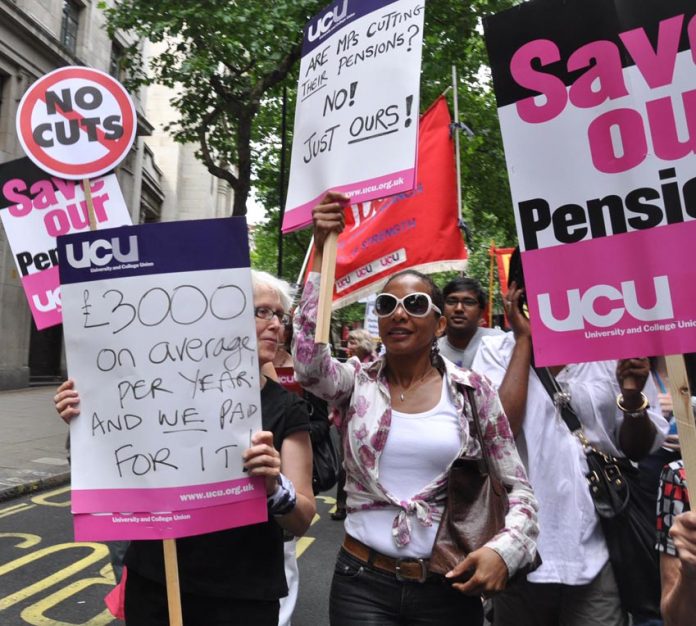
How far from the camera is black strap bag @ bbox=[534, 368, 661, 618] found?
89.6 inches

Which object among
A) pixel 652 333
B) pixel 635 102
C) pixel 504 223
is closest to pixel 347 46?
pixel 635 102

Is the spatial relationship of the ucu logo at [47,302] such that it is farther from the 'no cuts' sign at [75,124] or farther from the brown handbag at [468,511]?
the brown handbag at [468,511]

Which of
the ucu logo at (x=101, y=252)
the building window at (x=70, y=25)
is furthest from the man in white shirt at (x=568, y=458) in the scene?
the building window at (x=70, y=25)

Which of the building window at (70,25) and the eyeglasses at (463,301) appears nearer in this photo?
the eyeglasses at (463,301)

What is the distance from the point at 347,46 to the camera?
8.46ft

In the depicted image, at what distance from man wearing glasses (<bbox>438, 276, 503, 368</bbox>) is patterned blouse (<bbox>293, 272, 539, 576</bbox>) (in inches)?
77.4

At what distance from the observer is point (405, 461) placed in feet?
6.96

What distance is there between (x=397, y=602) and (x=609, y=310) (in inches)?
42.4

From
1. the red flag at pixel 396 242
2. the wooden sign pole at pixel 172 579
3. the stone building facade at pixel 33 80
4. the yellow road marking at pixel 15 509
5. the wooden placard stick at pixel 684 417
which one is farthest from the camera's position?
the stone building facade at pixel 33 80

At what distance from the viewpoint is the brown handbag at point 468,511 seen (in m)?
2.00

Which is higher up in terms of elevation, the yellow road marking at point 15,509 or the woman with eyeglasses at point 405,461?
the woman with eyeglasses at point 405,461

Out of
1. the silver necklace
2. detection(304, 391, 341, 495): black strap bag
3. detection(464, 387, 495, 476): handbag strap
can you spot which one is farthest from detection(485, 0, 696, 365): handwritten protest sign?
detection(304, 391, 341, 495): black strap bag

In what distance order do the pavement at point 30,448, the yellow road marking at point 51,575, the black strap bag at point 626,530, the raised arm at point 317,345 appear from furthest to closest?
the pavement at point 30,448 → the yellow road marking at point 51,575 → the black strap bag at point 626,530 → the raised arm at point 317,345

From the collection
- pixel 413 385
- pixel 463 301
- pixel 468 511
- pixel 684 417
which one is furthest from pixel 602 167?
pixel 463 301
